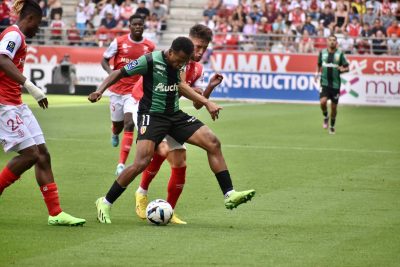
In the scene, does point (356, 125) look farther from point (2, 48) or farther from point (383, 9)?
point (2, 48)

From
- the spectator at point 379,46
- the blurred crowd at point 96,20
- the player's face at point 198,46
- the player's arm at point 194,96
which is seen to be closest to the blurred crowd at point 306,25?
the spectator at point 379,46

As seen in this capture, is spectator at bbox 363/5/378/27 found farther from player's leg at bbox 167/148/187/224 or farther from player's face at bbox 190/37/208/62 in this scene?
player's leg at bbox 167/148/187/224

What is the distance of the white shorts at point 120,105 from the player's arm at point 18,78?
22.1ft

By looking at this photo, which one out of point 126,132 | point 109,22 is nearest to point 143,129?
point 126,132

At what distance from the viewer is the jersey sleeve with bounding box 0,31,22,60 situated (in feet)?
33.2

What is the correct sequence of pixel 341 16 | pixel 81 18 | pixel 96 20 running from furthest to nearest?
pixel 96 20
pixel 81 18
pixel 341 16

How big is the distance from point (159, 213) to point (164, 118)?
3.32 ft

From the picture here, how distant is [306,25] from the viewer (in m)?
39.5

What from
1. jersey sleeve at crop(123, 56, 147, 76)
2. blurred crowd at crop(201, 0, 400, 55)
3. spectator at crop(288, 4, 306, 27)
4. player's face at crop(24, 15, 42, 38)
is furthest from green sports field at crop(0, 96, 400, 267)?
spectator at crop(288, 4, 306, 27)

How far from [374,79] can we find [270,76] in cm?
387

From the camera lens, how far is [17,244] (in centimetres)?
946

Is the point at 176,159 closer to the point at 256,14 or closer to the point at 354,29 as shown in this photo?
the point at 354,29

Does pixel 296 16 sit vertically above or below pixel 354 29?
above

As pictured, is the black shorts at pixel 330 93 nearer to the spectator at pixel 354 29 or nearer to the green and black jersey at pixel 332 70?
the green and black jersey at pixel 332 70
